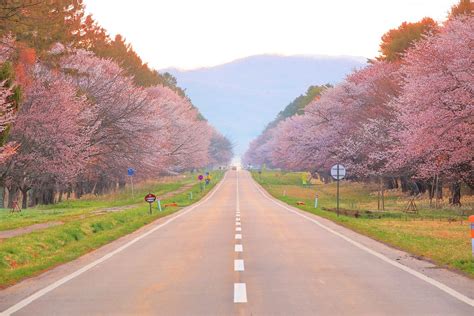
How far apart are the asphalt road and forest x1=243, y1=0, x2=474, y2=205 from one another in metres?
15.8

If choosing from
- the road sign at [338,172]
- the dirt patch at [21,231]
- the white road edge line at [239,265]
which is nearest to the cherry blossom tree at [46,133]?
the dirt patch at [21,231]

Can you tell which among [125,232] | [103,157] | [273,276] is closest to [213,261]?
[273,276]

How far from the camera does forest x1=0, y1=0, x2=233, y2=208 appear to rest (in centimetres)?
2988

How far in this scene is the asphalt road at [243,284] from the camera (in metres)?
7.95

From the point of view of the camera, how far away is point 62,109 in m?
37.6

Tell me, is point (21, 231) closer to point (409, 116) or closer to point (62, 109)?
point (62, 109)

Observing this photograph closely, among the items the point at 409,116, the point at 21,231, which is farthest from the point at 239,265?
the point at 409,116

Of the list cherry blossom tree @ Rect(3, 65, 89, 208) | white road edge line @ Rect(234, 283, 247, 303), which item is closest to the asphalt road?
white road edge line @ Rect(234, 283, 247, 303)

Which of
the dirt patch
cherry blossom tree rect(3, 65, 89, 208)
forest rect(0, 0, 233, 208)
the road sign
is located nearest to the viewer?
the dirt patch

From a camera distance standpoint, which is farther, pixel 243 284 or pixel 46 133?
pixel 46 133

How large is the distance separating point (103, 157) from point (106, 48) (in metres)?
17.8

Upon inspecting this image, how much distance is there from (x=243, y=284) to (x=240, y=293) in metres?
0.81

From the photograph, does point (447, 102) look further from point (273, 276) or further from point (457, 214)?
point (273, 276)

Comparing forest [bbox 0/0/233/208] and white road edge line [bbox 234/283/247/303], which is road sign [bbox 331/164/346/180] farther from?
white road edge line [bbox 234/283/247/303]
